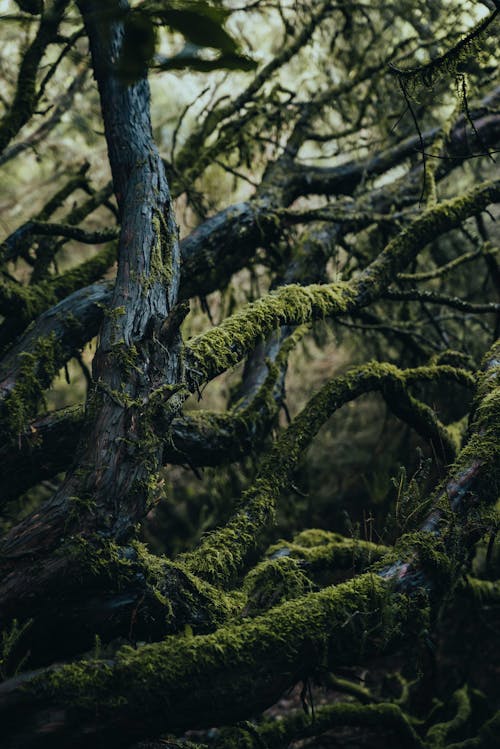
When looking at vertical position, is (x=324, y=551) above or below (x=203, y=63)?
below

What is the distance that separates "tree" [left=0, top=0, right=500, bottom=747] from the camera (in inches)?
88.1

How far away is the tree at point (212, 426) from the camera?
2238mm

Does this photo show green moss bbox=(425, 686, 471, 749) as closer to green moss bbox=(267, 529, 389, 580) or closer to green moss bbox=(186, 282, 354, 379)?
green moss bbox=(267, 529, 389, 580)

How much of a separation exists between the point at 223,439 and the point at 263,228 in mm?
1999

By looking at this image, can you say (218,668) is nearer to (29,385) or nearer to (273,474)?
(273,474)

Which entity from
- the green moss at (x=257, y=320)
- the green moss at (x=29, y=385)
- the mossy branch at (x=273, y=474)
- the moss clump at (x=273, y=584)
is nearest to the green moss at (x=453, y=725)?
the mossy branch at (x=273, y=474)

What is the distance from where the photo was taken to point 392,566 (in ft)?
9.02

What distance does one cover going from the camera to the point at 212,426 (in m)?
4.17

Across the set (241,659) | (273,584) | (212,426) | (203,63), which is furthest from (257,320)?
(203,63)

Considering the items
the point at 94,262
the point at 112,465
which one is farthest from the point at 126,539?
the point at 94,262

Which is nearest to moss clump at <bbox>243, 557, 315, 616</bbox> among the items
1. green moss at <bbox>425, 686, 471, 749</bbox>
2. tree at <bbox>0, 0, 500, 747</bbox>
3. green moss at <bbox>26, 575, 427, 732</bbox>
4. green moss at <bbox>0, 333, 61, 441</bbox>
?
tree at <bbox>0, 0, 500, 747</bbox>

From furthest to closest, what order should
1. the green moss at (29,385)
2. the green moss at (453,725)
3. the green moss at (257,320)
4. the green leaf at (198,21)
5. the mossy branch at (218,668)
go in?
the green moss at (453,725)
the green moss at (29,385)
the green moss at (257,320)
the mossy branch at (218,668)
the green leaf at (198,21)

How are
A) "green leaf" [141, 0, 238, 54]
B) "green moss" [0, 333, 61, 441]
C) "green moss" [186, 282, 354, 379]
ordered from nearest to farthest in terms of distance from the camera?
1. "green leaf" [141, 0, 238, 54]
2. "green moss" [186, 282, 354, 379]
3. "green moss" [0, 333, 61, 441]

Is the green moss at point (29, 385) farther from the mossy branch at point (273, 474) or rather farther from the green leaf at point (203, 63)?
the green leaf at point (203, 63)
